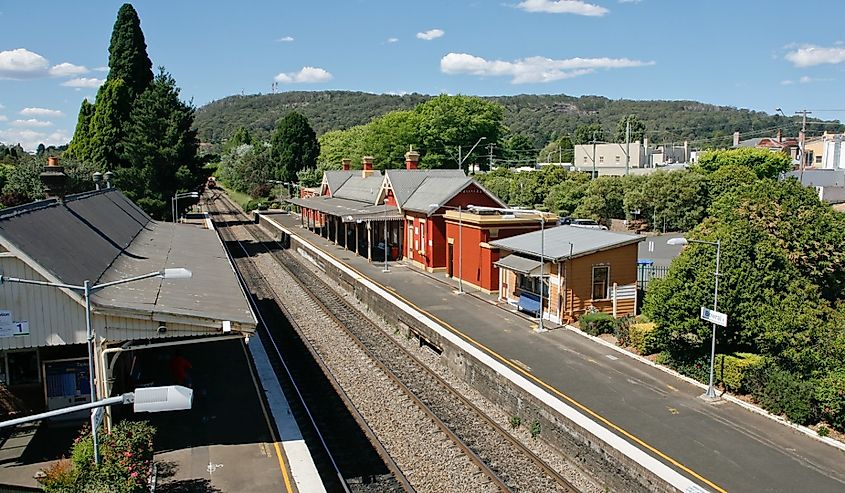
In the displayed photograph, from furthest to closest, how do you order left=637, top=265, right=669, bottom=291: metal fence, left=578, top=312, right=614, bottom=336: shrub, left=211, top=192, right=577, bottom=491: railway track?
left=637, top=265, right=669, bottom=291: metal fence < left=578, top=312, right=614, bottom=336: shrub < left=211, top=192, right=577, bottom=491: railway track

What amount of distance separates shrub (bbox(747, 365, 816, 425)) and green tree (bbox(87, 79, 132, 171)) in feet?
154

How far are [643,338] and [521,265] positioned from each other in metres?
6.17

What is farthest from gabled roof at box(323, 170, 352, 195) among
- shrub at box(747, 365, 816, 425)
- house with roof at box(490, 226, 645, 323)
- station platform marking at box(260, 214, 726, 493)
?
shrub at box(747, 365, 816, 425)

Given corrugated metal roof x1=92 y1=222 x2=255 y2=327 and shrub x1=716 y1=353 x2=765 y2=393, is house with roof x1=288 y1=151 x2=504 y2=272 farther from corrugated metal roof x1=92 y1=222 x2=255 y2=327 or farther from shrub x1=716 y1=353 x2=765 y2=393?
shrub x1=716 y1=353 x2=765 y2=393

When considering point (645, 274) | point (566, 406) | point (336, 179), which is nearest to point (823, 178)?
point (645, 274)

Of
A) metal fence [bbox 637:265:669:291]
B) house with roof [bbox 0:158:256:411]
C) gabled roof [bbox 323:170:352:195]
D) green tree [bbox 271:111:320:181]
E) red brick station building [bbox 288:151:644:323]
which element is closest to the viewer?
house with roof [bbox 0:158:256:411]

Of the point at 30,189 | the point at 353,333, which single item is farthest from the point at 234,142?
the point at 353,333

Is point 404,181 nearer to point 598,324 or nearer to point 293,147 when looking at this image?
point 598,324

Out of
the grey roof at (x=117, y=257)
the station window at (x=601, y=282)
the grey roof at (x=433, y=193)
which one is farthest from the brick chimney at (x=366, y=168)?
the station window at (x=601, y=282)

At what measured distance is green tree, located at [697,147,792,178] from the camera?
185 feet

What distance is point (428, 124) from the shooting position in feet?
268

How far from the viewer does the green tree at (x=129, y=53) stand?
173 feet

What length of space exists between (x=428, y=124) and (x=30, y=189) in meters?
48.9

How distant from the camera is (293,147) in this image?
318ft
